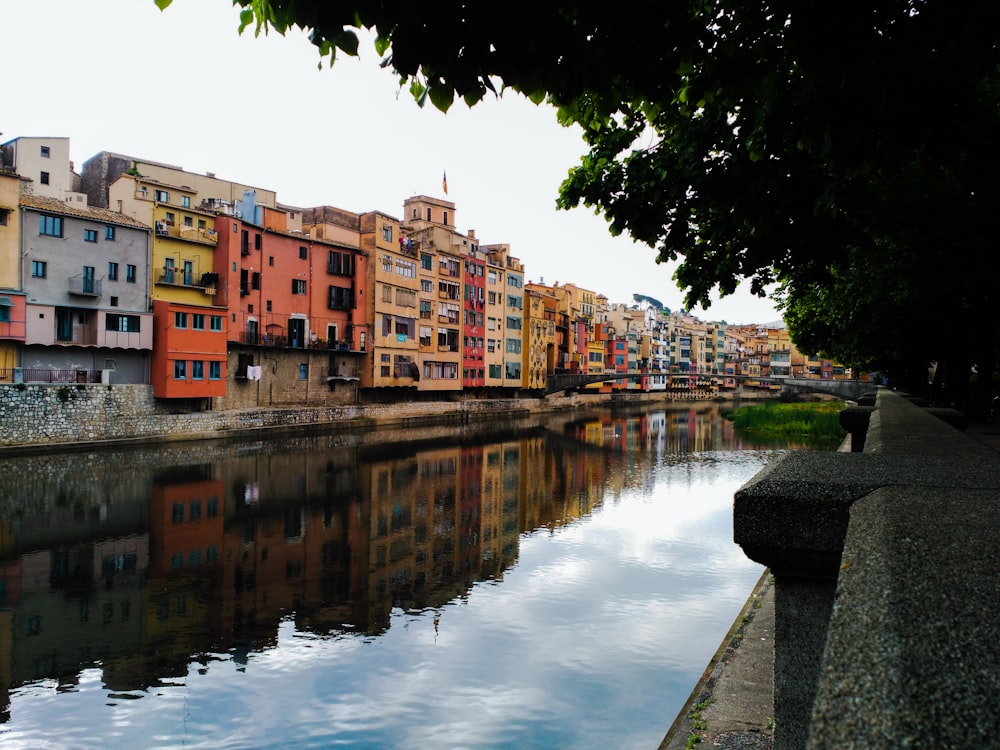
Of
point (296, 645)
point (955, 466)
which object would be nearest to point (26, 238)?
point (296, 645)

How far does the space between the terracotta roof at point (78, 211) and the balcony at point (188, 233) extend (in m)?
1.08

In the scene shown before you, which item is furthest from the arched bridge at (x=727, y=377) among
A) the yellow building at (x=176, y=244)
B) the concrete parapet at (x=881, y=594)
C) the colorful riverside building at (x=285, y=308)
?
the concrete parapet at (x=881, y=594)

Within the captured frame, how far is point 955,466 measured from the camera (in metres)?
3.45

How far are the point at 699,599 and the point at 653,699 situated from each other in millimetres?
4670

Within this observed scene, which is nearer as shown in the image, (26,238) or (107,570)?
(107,570)

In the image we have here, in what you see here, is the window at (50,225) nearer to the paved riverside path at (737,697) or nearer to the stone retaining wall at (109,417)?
the stone retaining wall at (109,417)

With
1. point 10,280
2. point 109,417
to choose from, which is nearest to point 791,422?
point 109,417

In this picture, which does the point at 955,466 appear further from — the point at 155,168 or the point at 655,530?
the point at 155,168

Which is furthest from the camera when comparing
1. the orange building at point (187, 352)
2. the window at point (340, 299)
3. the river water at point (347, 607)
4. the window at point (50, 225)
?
the window at point (340, 299)

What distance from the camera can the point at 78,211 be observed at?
112ft

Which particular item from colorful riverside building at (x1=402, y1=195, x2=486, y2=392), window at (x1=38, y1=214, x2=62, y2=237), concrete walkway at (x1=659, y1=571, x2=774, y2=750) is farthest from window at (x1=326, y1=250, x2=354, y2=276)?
concrete walkway at (x1=659, y1=571, x2=774, y2=750)

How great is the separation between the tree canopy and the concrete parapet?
2.63 m

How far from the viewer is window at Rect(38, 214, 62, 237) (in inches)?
Result: 1280

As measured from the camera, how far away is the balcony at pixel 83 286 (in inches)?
1312
